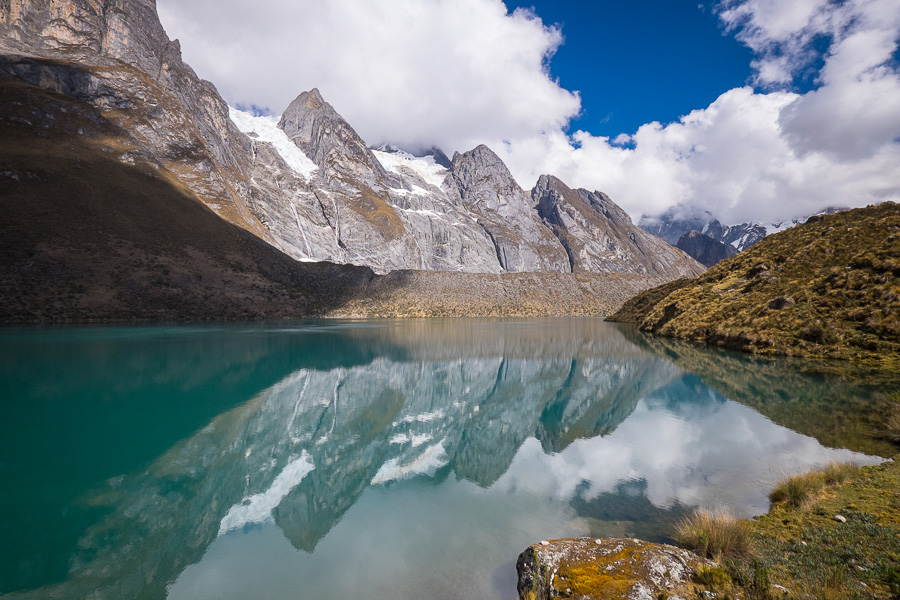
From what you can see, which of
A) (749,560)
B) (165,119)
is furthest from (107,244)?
(749,560)

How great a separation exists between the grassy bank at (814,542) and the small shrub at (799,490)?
0.05 ft

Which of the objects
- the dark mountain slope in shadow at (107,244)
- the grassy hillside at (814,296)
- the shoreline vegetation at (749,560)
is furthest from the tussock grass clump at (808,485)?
the dark mountain slope in shadow at (107,244)

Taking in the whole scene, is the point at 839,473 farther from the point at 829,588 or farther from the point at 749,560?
the point at 829,588

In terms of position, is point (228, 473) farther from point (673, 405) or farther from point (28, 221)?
point (28, 221)

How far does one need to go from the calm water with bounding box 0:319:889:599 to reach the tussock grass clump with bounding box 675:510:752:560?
117 centimetres

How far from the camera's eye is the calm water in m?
6.53

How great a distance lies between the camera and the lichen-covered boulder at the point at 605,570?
439 centimetres

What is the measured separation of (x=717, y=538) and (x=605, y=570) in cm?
202

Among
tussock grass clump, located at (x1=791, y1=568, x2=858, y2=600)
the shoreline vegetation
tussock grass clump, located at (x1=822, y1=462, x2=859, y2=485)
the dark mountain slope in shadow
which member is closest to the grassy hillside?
tussock grass clump, located at (x1=822, y1=462, x2=859, y2=485)

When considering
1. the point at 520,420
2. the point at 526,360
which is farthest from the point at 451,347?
the point at 520,420

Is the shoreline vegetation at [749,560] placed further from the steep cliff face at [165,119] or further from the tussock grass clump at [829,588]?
the steep cliff face at [165,119]

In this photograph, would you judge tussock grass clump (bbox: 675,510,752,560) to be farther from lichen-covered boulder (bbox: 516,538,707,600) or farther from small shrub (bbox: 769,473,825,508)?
small shrub (bbox: 769,473,825,508)

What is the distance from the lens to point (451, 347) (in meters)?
41.8

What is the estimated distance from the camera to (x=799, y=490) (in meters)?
7.41
